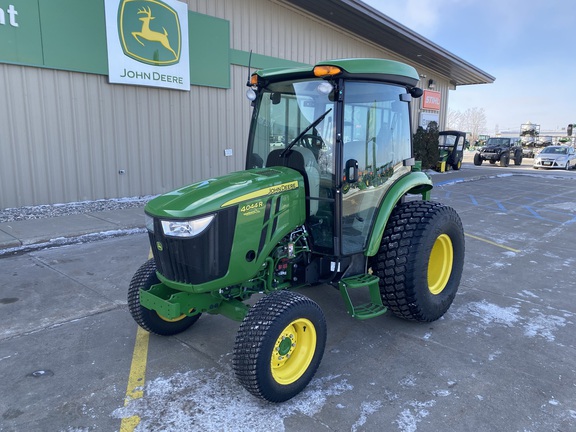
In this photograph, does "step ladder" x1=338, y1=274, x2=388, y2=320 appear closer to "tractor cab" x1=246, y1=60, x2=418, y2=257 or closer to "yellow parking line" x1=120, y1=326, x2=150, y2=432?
"tractor cab" x1=246, y1=60, x2=418, y2=257

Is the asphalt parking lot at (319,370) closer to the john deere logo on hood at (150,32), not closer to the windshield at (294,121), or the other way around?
the windshield at (294,121)

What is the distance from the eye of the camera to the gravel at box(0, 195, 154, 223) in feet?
25.4

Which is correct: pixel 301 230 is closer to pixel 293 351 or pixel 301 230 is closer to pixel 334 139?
pixel 334 139

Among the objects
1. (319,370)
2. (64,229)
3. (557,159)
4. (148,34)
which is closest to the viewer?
(319,370)

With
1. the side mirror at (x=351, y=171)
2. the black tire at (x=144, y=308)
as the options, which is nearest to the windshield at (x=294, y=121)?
the side mirror at (x=351, y=171)

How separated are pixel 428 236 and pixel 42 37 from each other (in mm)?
7910

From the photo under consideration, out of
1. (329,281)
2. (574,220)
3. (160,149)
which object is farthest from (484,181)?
(329,281)

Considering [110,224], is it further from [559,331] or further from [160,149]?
[559,331]

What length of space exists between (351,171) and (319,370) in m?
1.54

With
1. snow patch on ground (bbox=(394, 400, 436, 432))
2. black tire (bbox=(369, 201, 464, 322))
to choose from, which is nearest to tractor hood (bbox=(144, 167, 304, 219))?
black tire (bbox=(369, 201, 464, 322))

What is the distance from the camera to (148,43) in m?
9.48

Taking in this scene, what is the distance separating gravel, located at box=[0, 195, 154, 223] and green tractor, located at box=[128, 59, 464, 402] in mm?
5416

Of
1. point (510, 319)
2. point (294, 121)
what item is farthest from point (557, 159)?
point (294, 121)

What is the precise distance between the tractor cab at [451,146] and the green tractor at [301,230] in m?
17.3
